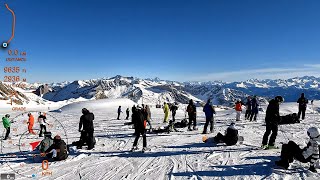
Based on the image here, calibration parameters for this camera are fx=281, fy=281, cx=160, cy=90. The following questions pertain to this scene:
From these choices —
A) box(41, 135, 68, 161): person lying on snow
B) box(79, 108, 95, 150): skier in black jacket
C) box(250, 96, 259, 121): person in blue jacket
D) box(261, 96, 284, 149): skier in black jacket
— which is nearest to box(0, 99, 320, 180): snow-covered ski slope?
box(41, 135, 68, 161): person lying on snow

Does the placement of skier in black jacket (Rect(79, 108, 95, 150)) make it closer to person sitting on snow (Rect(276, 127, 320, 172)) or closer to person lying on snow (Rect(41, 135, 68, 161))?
person lying on snow (Rect(41, 135, 68, 161))

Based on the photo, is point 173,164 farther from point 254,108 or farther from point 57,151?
point 254,108

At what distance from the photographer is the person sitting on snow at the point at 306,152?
8.13m

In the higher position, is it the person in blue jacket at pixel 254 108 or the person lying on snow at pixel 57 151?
the person in blue jacket at pixel 254 108

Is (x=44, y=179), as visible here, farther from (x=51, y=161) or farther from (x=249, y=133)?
(x=249, y=133)

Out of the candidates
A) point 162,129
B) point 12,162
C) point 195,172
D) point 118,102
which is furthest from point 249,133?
point 118,102

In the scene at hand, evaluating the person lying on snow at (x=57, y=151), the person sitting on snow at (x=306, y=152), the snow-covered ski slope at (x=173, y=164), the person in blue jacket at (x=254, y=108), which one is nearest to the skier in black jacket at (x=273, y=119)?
the snow-covered ski slope at (x=173, y=164)

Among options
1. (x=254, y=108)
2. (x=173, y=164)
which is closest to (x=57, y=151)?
(x=173, y=164)

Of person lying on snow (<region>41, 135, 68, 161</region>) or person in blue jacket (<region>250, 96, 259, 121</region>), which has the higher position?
person in blue jacket (<region>250, 96, 259, 121</region>)

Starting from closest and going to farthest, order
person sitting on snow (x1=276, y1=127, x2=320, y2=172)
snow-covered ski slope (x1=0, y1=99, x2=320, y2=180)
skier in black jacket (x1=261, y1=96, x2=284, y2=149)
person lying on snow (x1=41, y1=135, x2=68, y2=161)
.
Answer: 1. person sitting on snow (x1=276, y1=127, x2=320, y2=172)
2. snow-covered ski slope (x1=0, y1=99, x2=320, y2=180)
3. person lying on snow (x1=41, y1=135, x2=68, y2=161)
4. skier in black jacket (x1=261, y1=96, x2=284, y2=149)

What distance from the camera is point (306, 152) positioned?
826 centimetres

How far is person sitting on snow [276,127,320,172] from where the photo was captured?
26.7 ft

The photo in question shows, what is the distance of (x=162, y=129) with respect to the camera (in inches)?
684

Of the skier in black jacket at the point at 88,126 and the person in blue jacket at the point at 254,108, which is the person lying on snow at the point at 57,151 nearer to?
the skier in black jacket at the point at 88,126
